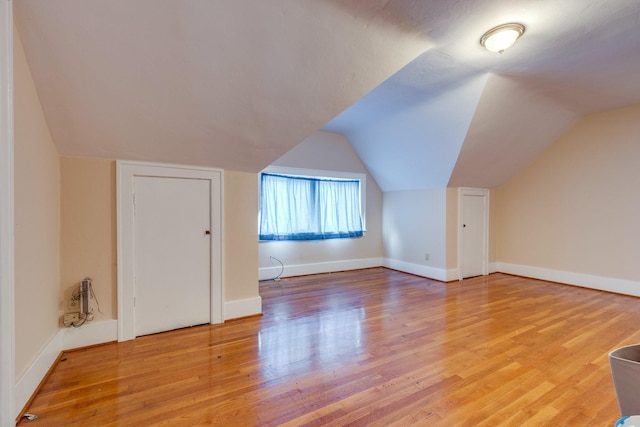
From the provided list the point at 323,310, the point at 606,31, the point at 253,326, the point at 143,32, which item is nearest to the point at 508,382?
the point at 323,310

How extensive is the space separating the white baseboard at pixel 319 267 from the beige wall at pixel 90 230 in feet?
7.76

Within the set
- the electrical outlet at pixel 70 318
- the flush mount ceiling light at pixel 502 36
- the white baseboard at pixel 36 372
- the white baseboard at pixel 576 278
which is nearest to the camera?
the white baseboard at pixel 36 372

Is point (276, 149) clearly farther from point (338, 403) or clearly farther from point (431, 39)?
point (338, 403)

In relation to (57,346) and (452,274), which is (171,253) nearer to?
(57,346)

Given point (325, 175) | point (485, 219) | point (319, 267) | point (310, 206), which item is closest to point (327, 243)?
point (319, 267)

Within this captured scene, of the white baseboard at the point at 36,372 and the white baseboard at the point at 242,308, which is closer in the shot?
the white baseboard at the point at 36,372

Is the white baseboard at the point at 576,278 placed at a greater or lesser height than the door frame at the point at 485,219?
lesser

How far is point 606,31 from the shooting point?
2.18 m

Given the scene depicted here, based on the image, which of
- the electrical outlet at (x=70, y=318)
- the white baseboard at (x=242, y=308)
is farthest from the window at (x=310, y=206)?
the electrical outlet at (x=70, y=318)

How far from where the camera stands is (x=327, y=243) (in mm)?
5262

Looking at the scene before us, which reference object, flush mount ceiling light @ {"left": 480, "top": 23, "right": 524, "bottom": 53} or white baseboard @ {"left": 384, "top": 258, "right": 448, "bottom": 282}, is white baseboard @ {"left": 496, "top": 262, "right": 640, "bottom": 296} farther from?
flush mount ceiling light @ {"left": 480, "top": 23, "right": 524, "bottom": 53}

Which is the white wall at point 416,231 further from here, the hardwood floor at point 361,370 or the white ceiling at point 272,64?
the white ceiling at point 272,64

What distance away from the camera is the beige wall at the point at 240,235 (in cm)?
297

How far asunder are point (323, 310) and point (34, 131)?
288 centimetres
